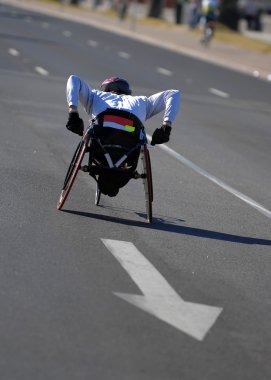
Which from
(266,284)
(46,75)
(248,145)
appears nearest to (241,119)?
(248,145)

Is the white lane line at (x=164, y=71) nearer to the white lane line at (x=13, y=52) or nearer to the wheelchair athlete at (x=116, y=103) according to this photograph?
the white lane line at (x=13, y=52)

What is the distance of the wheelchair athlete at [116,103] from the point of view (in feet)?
35.6

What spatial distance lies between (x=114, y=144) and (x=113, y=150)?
0.05 m

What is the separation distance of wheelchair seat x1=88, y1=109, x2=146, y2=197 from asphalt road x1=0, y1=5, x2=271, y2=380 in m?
0.40

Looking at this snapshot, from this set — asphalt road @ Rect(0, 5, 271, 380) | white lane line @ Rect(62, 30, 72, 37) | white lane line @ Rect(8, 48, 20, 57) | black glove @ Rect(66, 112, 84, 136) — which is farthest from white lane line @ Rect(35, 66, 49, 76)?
white lane line @ Rect(62, 30, 72, 37)

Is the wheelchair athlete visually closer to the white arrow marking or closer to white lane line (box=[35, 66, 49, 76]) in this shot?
the white arrow marking

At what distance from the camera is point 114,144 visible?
1078cm

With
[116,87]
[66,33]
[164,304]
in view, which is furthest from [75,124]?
[66,33]

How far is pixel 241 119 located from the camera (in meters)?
23.6

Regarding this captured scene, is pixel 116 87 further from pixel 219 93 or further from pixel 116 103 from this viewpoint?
pixel 219 93

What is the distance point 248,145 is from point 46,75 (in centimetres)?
954

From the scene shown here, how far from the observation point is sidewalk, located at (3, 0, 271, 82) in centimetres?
4119

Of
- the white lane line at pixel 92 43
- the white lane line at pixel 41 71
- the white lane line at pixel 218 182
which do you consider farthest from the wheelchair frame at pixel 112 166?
the white lane line at pixel 92 43

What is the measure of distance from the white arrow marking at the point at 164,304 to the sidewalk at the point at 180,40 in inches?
1133
